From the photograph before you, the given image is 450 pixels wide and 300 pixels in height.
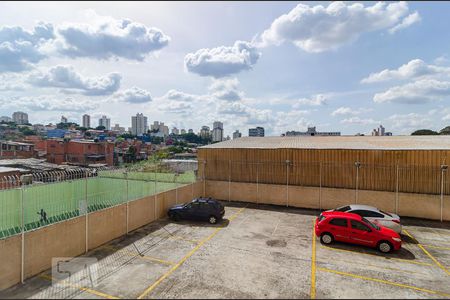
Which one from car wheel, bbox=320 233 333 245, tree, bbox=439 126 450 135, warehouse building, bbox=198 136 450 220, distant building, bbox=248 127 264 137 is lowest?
car wheel, bbox=320 233 333 245

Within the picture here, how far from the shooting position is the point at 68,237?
422 inches

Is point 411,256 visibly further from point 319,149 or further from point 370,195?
point 319,149

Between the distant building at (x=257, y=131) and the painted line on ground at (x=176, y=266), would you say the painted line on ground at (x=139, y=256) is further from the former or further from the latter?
the distant building at (x=257, y=131)

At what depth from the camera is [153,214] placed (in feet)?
53.0

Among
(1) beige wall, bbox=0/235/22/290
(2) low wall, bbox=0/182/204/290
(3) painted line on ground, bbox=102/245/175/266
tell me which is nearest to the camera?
(1) beige wall, bbox=0/235/22/290

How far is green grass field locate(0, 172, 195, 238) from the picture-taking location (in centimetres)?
937

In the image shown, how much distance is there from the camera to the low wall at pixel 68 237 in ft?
28.8

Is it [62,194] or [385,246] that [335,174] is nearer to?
[385,246]

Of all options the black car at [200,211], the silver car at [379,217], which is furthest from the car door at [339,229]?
the black car at [200,211]

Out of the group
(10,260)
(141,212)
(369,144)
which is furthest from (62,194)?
(369,144)

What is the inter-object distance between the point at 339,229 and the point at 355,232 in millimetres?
687

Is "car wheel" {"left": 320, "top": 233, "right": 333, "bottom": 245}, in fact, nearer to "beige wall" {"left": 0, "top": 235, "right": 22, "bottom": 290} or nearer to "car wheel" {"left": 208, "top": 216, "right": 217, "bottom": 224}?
"car wheel" {"left": 208, "top": 216, "right": 217, "bottom": 224}

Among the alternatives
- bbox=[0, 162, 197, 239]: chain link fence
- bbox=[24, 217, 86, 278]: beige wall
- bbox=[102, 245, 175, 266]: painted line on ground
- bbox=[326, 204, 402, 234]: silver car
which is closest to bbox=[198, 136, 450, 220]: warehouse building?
bbox=[326, 204, 402, 234]: silver car

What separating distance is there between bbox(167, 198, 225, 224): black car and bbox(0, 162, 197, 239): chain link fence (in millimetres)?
1907
